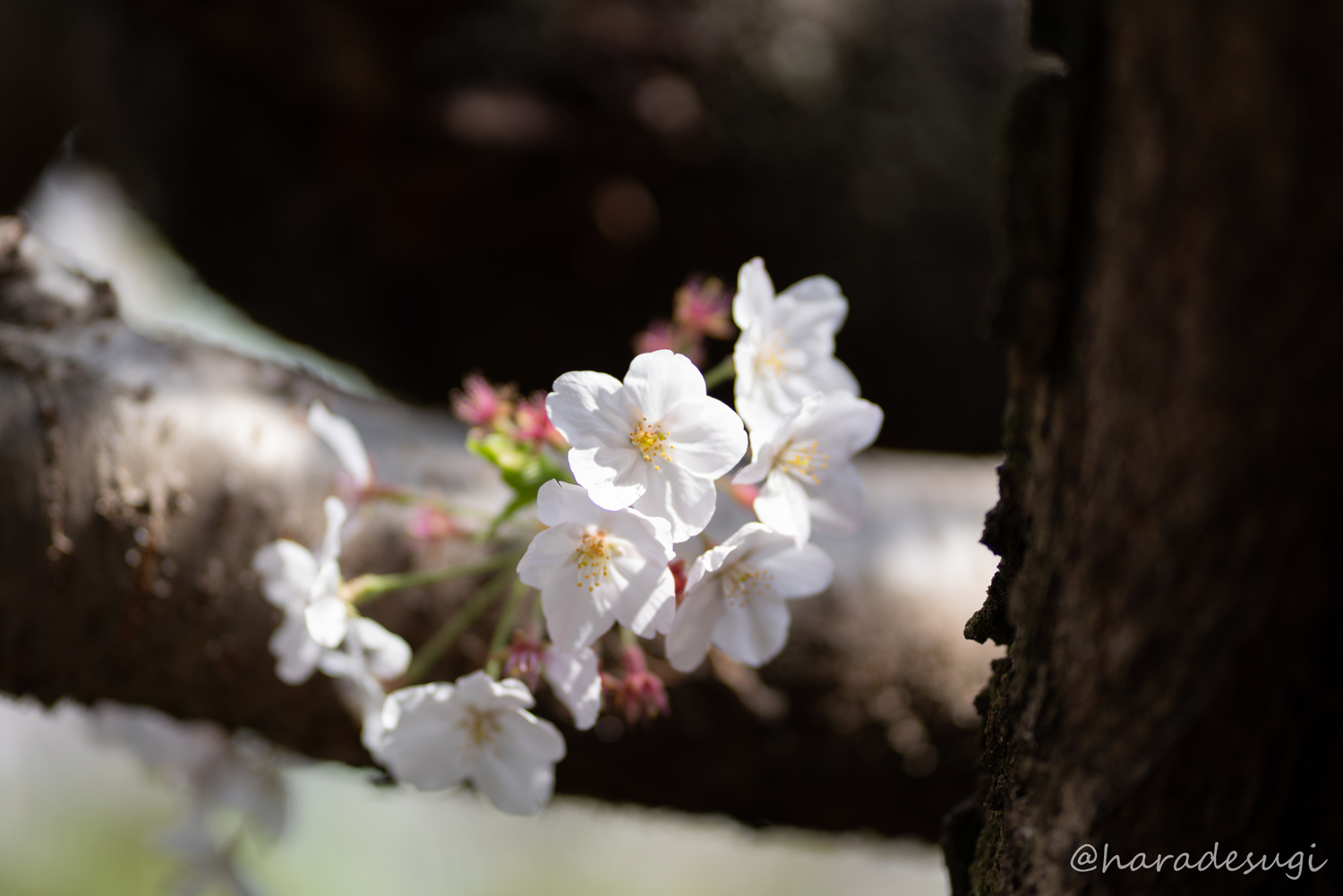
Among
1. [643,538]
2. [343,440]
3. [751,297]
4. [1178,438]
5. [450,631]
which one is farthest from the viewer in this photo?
[450,631]

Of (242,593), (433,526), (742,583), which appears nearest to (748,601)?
(742,583)

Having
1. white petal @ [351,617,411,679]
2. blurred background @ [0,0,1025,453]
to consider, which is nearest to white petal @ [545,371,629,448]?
white petal @ [351,617,411,679]

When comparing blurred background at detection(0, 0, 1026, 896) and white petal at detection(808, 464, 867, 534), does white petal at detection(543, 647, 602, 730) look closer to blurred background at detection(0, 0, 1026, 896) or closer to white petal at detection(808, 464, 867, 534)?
white petal at detection(808, 464, 867, 534)

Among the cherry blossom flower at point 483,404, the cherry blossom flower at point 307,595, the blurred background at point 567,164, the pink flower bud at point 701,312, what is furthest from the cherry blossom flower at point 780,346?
the blurred background at point 567,164

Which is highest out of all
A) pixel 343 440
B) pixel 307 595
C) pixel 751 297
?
pixel 751 297

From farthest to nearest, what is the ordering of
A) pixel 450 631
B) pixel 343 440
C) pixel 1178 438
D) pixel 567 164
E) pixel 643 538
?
pixel 567 164
pixel 450 631
pixel 343 440
pixel 643 538
pixel 1178 438

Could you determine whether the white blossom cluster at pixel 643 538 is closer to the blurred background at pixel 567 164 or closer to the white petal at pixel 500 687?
the white petal at pixel 500 687

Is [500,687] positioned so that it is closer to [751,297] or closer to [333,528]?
[333,528]
